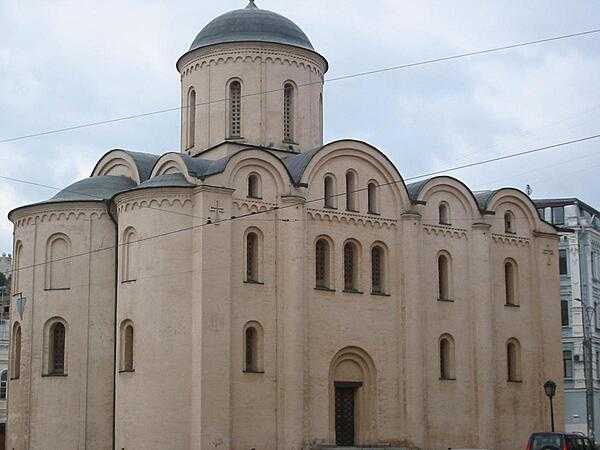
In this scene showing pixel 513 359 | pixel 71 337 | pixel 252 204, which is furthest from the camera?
pixel 513 359

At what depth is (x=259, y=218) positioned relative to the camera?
34125 millimetres

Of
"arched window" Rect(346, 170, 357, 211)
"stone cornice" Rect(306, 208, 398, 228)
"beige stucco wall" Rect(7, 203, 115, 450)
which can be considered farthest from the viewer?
"arched window" Rect(346, 170, 357, 211)

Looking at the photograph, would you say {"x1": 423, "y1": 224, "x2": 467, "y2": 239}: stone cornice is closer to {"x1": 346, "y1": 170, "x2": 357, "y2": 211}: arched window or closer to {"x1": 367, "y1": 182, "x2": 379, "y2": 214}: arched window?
{"x1": 367, "y1": 182, "x2": 379, "y2": 214}: arched window

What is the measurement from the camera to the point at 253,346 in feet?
111

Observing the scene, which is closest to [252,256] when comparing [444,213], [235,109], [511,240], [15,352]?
[235,109]

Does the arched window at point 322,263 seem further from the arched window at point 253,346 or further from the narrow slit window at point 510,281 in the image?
the narrow slit window at point 510,281

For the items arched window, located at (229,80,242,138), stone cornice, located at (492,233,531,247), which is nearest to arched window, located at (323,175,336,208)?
arched window, located at (229,80,242,138)

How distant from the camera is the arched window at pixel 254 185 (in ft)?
112

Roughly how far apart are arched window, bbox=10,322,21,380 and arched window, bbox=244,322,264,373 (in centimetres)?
865

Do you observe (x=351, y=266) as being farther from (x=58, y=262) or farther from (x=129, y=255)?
(x=58, y=262)

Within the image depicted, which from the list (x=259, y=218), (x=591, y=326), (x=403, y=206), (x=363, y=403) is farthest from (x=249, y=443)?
(x=591, y=326)

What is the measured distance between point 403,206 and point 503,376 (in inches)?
304

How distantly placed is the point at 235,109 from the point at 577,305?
23.3 metres

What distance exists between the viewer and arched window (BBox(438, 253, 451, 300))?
38.4 m
